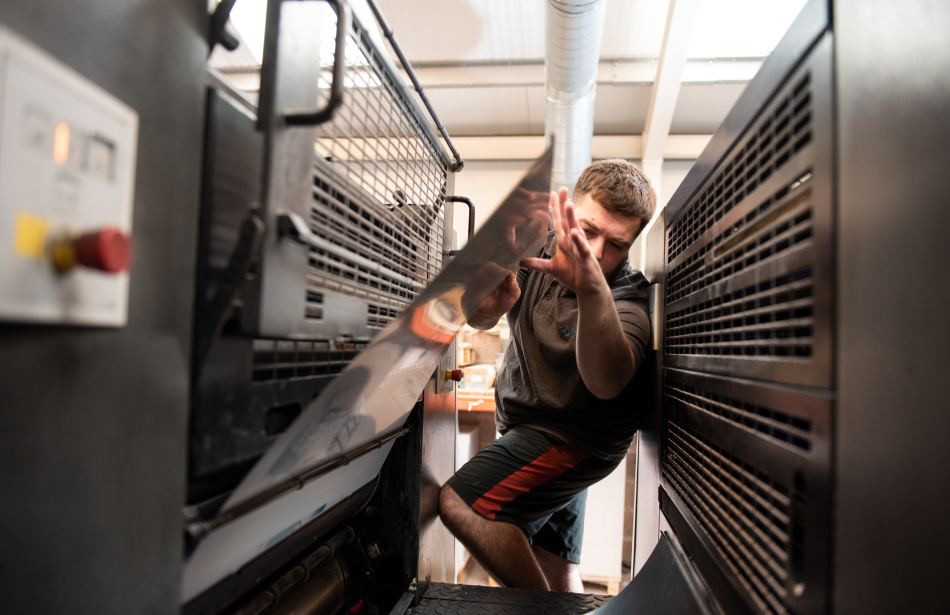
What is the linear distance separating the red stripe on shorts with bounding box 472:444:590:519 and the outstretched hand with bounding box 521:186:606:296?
543 millimetres

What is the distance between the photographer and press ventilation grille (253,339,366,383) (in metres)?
0.56

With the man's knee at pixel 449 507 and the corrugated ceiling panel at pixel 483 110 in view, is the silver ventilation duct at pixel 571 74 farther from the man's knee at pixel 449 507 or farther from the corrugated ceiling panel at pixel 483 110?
the man's knee at pixel 449 507

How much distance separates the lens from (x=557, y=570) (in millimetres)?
1740

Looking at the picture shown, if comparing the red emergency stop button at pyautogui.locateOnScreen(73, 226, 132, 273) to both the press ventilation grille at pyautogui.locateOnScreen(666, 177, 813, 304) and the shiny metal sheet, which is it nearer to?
the shiny metal sheet

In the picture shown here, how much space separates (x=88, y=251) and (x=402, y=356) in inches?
15.9

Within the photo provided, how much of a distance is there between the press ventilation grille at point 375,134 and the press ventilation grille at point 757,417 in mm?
554

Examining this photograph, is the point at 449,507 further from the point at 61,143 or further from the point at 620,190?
the point at 61,143

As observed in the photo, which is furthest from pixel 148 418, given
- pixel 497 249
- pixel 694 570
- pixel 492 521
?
pixel 492 521

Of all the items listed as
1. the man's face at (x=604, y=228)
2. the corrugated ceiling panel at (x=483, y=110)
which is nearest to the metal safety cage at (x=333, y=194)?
the man's face at (x=604, y=228)

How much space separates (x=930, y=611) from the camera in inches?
15.5

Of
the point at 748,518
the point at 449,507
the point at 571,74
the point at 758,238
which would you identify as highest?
the point at 571,74

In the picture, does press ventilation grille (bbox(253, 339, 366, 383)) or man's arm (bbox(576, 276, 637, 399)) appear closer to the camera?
press ventilation grille (bbox(253, 339, 366, 383))

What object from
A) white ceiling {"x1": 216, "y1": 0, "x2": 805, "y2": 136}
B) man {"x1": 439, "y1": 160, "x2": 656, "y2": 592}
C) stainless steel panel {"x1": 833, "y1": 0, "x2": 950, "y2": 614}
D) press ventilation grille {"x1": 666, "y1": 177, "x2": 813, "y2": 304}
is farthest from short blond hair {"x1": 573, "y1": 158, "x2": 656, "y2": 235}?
white ceiling {"x1": 216, "y1": 0, "x2": 805, "y2": 136}

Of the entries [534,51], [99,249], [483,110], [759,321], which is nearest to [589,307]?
[759,321]
